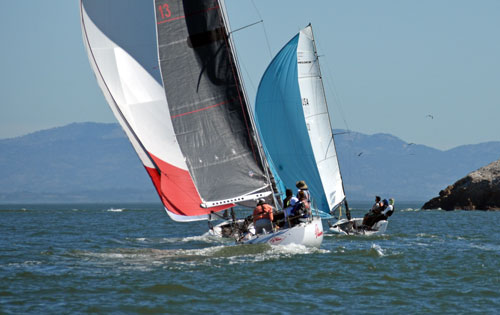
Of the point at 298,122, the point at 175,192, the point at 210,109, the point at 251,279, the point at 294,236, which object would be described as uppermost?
the point at 298,122

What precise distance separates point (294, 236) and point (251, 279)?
461 centimetres

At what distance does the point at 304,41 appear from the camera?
38406 millimetres

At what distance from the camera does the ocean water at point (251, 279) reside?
17.9 metres

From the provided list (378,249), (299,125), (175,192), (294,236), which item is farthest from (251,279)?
(299,125)

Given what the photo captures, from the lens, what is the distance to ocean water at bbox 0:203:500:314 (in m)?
17.9

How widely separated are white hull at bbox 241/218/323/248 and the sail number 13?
25.1 feet

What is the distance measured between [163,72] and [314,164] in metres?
13.7

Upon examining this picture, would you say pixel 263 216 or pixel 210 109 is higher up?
pixel 210 109

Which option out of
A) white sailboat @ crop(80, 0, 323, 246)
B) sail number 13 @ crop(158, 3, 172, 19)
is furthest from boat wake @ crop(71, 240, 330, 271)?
sail number 13 @ crop(158, 3, 172, 19)

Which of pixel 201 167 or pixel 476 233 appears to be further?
pixel 476 233

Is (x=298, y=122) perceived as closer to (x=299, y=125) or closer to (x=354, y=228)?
(x=299, y=125)

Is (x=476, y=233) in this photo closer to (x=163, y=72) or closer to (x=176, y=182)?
(x=176, y=182)

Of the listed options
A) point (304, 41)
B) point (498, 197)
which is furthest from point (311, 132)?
point (498, 197)

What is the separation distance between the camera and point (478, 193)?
3452 inches
